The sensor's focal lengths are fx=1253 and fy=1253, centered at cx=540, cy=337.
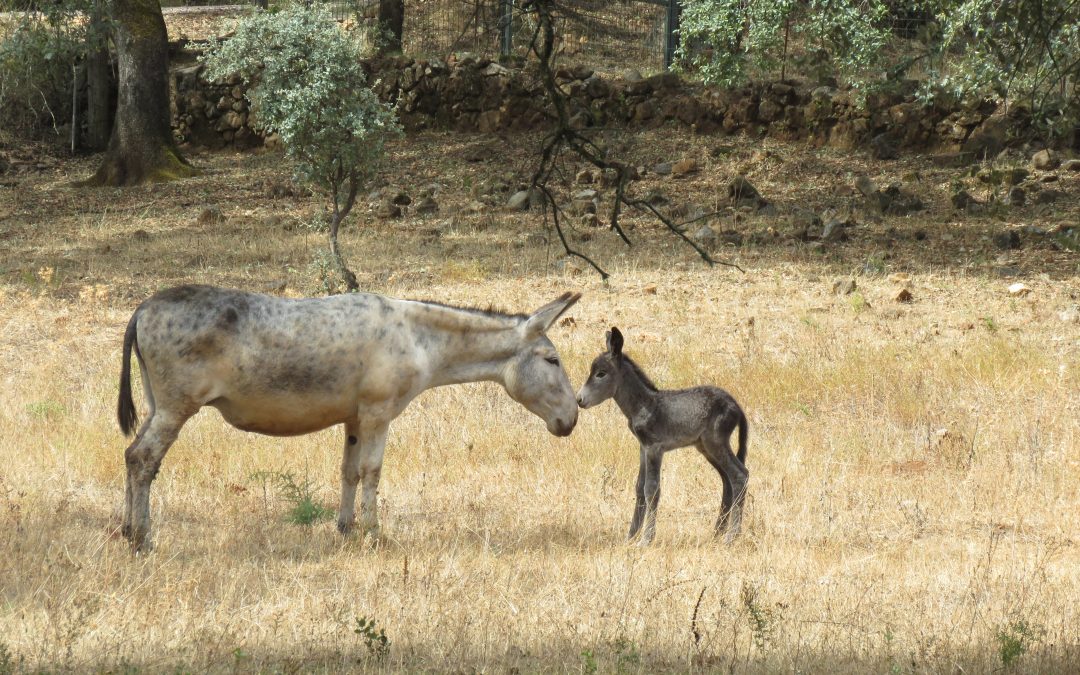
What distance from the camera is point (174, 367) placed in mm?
7914

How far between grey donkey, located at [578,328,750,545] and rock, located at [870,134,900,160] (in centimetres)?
1849

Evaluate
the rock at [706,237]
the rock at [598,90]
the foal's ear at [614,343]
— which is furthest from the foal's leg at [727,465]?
the rock at [598,90]

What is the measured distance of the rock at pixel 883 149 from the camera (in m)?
26.1

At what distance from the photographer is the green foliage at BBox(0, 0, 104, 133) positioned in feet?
67.7

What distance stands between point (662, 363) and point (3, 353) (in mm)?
7563

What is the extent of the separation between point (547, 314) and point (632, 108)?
21.2 m

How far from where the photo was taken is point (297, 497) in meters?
9.22

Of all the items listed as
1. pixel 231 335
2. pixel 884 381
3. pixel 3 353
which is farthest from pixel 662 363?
pixel 3 353

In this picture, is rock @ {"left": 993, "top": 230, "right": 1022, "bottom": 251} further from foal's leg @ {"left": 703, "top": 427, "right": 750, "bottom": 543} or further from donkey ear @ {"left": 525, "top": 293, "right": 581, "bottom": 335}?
donkey ear @ {"left": 525, "top": 293, "right": 581, "bottom": 335}

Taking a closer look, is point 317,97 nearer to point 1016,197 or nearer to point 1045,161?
point 1016,197

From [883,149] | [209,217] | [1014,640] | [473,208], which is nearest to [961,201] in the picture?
[883,149]

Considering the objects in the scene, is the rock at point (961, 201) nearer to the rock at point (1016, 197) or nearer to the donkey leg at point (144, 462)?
the rock at point (1016, 197)

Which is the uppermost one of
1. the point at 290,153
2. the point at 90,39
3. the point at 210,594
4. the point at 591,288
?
the point at 90,39

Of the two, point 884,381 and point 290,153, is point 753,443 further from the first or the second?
point 290,153
